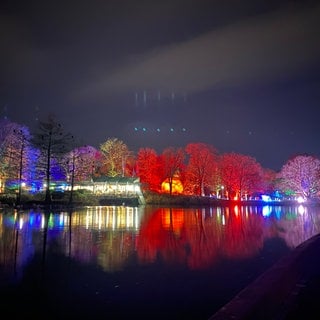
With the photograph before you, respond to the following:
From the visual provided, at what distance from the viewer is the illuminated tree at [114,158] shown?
82.4 m

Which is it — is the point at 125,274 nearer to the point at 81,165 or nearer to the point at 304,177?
the point at 81,165

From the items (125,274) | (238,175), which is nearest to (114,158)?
(238,175)

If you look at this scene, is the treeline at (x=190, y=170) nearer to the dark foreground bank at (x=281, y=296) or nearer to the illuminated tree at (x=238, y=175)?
the illuminated tree at (x=238, y=175)

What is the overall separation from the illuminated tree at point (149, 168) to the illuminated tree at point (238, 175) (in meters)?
16.5

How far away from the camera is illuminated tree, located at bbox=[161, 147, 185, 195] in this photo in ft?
273

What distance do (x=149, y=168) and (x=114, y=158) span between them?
9912 mm

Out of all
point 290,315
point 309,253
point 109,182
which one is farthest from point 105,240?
point 109,182

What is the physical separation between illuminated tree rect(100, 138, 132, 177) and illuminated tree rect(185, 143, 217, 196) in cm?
1567

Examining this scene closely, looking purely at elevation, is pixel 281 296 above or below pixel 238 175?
below

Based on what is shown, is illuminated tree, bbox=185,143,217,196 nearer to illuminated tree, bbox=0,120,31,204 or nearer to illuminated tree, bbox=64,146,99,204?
illuminated tree, bbox=64,146,99,204

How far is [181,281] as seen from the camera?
26.5 feet

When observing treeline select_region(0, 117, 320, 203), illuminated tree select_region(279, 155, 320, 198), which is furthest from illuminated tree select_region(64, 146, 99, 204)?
illuminated tree select_region(279, 155, 320, 198)

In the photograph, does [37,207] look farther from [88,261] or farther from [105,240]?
[88,261]

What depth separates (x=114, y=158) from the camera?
83.6m
